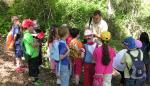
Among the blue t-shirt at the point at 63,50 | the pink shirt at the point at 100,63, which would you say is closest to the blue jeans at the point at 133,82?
the pink shirt at the point at 100,63

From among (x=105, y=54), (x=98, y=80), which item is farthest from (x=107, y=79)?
(x=105, y=54)

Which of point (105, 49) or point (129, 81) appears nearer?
point (105, 49)

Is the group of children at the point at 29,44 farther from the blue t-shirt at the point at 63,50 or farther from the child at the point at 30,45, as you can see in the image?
the blue t-shirt at the point at 63,50

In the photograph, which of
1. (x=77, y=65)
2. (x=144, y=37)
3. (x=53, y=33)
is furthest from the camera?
(x=144, y=37)

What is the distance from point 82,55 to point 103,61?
836 millimetres

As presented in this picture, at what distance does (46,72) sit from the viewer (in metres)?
10.2

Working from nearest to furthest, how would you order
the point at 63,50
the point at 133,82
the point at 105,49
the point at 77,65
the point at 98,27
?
the point at 105,49 → the point at 63,50 → the point at 133,82 → the point at 77,65 → the point at 98,27

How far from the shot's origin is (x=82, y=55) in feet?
28.6

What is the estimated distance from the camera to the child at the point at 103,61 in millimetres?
7949

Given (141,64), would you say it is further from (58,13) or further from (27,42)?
(58,13)

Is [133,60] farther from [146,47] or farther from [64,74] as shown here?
[64,74]

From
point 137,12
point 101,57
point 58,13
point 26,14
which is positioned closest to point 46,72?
point 101,57

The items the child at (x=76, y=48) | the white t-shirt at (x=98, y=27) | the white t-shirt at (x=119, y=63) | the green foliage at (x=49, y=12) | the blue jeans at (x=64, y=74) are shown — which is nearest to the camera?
the blue jeans at (x=64, y=74)

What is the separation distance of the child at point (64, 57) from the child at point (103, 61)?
65 centimetres
